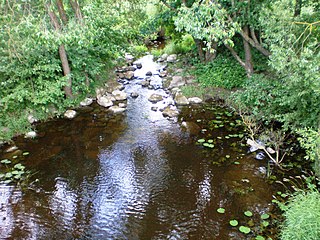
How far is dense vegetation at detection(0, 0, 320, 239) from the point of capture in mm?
7586

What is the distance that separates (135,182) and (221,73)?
24.1 feet

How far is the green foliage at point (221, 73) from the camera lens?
12.4m

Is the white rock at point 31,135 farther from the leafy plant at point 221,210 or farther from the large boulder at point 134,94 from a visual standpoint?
the leafy plant at point 221,210

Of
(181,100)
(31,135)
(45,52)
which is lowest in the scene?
(181,100)

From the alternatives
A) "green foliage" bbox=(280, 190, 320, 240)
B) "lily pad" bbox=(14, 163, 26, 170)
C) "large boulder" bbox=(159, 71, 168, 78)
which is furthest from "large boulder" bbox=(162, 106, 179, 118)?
"green foliage" bbox=(280, 190, 320, 240)

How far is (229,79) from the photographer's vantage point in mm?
12461

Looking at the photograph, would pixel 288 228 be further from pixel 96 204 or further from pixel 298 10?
pixel 298 10

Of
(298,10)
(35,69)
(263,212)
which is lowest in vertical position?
(263,212)

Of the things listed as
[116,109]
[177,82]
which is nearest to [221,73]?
[177,82]

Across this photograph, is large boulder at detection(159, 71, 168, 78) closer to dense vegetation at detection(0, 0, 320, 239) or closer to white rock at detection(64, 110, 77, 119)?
dense vegetation at detection(0, 0, 320, 239)

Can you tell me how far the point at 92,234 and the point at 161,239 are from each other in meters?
1.51

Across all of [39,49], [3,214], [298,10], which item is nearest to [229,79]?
[298,10]

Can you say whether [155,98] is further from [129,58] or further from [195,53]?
[129,58]

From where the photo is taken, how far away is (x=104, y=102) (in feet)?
40.3
